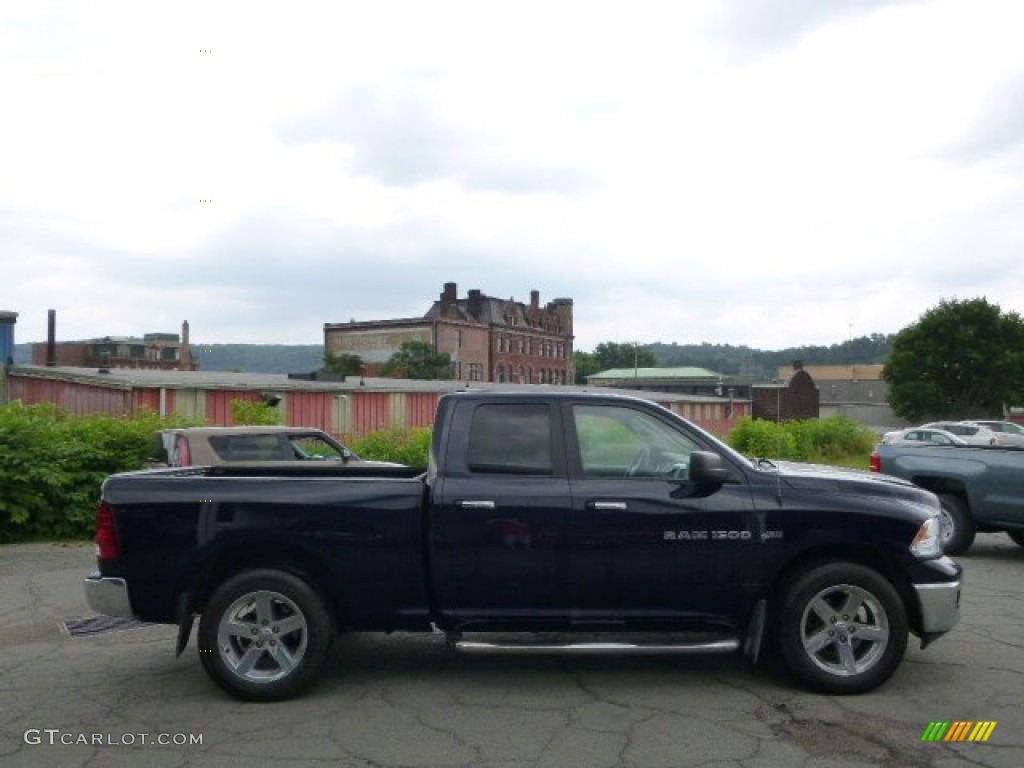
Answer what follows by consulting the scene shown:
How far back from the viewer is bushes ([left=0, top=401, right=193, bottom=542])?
501 inches

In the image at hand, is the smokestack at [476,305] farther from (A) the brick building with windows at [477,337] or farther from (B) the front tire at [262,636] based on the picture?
(B) the front tire at [262,636]

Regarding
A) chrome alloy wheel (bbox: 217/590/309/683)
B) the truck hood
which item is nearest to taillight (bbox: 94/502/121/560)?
chrome alloy wheel (bbox: 217/590/309/683)

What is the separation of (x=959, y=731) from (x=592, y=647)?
198 cm

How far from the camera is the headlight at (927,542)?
6.03 metres

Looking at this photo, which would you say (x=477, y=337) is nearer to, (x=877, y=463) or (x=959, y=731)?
(x=877, y=463)

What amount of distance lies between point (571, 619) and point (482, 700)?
710mm

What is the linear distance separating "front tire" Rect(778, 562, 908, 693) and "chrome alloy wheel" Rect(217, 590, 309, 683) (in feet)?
9.51

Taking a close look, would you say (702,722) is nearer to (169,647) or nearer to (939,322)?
(169,647)

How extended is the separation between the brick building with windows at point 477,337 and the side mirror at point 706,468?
84387 millimetres

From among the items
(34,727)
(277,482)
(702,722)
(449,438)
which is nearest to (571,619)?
(702,722)

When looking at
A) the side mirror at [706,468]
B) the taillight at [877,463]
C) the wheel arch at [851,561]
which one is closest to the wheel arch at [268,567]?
the side mirror at [706,468]

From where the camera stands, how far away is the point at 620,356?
516ft

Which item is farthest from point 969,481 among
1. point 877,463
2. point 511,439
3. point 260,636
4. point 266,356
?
point 266,356

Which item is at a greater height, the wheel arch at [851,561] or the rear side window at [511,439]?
the rear side window at [511,439]
